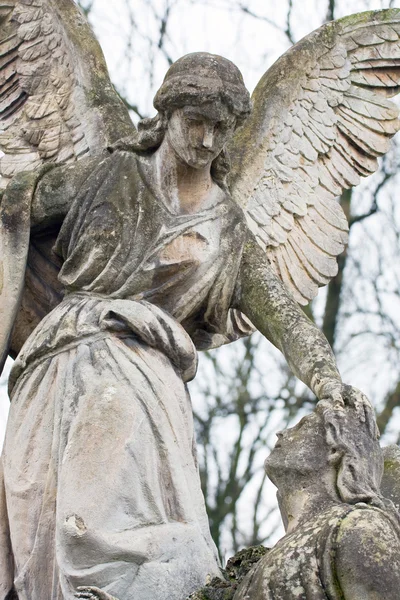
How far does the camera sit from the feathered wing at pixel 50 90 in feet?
26.1

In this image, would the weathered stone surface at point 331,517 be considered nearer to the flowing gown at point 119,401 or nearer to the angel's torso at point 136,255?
the flowing gown at point 119,401

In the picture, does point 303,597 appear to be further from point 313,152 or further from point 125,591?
point 313,152

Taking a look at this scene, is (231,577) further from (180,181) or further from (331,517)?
(180,181)

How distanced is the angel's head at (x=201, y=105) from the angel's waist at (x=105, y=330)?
25.7 inches

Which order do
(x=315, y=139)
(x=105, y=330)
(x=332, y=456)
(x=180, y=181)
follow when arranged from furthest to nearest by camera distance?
(x=315, y=139) → (x=180, y=181) → (x=105, y=330) → (x=332, y=456)

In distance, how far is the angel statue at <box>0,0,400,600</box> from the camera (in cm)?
643

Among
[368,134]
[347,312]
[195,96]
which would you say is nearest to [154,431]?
[195,96]

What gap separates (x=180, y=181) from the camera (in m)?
7.18

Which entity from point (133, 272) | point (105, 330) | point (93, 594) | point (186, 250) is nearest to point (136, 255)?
point (133, 272)

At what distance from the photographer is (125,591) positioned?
6.21 meters

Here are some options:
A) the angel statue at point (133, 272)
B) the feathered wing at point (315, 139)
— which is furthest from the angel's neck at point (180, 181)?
the feathered wing at point (315, 139)

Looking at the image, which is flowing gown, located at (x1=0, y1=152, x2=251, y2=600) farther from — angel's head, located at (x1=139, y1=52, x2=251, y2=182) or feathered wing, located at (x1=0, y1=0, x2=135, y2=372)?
feathered wing, located at (x1=0, y1=0, x2=135, y2=372)

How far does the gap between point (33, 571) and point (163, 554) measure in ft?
1.69

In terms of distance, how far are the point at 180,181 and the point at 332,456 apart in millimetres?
1465
